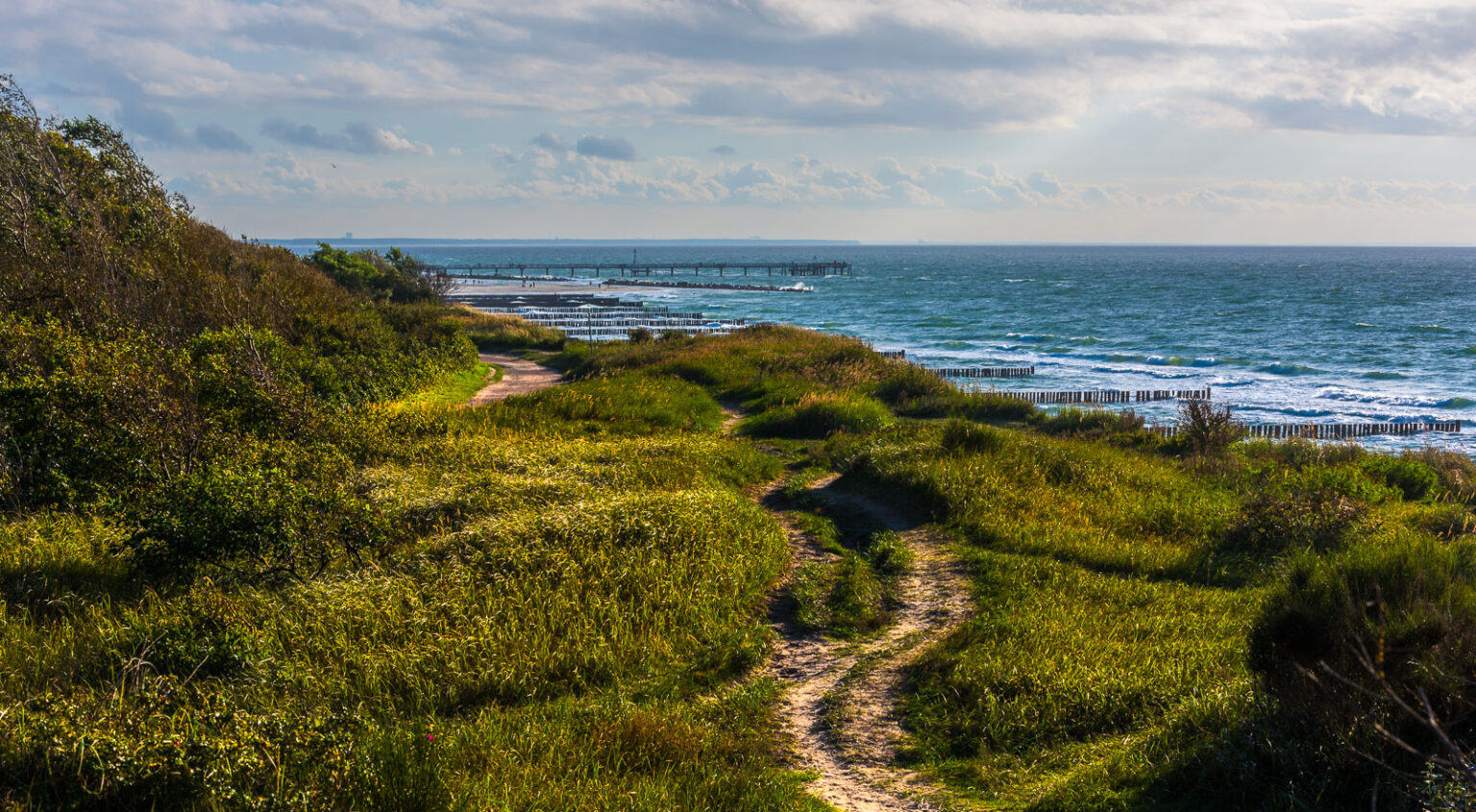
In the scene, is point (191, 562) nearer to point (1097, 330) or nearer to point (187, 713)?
point (187, 713)

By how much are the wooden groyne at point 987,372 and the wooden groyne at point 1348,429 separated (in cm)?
1331

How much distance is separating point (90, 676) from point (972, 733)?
7.00 meters

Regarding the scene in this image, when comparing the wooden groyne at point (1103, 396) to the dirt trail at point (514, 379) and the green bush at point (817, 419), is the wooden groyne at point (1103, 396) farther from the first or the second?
the dirt trail at point (514, 379)

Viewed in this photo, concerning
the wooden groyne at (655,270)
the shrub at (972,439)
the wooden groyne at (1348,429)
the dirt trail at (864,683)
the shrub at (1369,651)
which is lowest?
the wooden groyne at (1348,429)

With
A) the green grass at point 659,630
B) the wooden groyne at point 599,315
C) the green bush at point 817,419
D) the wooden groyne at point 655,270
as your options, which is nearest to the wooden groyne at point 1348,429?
the green grass at point 659,630

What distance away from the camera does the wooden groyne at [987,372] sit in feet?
137

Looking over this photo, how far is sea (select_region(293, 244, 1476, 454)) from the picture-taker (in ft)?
123

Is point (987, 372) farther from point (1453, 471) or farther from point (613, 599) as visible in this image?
point (613, 599)

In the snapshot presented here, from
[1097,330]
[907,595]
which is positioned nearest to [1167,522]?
[907,595]

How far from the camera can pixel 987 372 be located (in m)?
42.5

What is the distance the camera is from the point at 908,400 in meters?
26.4

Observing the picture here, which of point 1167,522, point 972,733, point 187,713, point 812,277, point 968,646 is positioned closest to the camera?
point 187,713

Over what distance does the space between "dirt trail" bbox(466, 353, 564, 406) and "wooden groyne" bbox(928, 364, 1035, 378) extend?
1741 cm

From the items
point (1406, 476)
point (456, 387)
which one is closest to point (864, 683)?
point (1406, 476)
